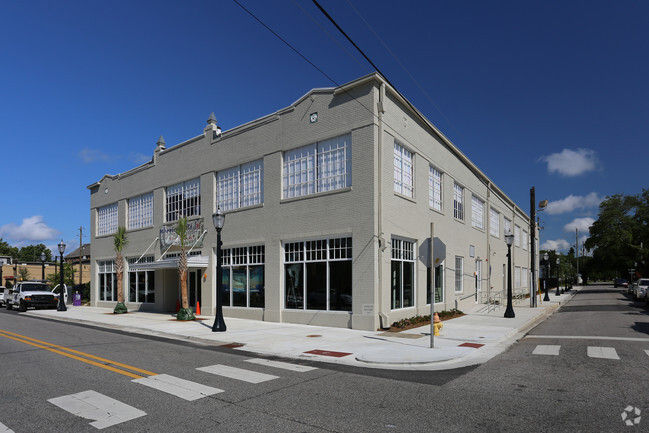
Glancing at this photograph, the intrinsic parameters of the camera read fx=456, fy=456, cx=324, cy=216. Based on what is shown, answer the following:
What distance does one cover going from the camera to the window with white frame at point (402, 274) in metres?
17.9

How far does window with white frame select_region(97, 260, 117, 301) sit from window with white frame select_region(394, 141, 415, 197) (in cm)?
2235

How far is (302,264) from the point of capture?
1878 centimetres

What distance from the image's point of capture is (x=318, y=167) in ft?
61.4

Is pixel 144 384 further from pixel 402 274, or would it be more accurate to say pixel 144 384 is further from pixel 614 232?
pixel 614 232

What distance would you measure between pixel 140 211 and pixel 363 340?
21086mm

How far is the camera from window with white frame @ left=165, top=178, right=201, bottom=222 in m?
24.9

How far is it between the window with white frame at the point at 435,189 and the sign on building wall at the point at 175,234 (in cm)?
1190

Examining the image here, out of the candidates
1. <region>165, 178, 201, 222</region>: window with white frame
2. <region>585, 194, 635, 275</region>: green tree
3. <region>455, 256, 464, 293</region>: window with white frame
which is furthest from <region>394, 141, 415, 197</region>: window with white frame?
<region>585, 194, 635, 275</region>: green tree

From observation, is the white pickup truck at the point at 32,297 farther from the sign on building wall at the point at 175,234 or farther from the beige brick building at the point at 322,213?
the sign on building wall at the point at 175,234

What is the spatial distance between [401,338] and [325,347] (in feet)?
9.44

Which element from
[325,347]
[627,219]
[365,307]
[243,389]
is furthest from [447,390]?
[627,219]

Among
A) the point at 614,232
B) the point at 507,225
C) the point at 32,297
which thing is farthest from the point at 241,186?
the point at 614,232

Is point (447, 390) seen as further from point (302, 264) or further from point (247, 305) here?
point (247, 305)

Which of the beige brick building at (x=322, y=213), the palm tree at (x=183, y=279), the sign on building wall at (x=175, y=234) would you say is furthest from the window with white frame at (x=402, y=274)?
the sign on building wall at (x=175, y=234)
